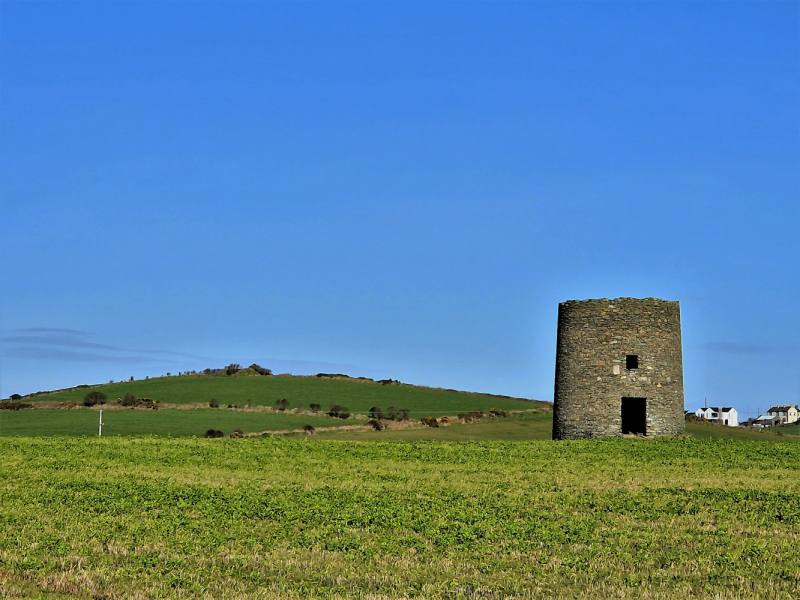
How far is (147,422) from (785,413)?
438 feet

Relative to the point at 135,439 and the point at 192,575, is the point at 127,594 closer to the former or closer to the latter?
the point at 192,575

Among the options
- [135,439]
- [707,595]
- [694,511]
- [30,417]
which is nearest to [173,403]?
[30,417]

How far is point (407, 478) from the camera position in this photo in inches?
995

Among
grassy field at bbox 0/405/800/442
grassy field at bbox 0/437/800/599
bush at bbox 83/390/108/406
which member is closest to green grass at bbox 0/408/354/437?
grassy field at bbox 0/405/800/442

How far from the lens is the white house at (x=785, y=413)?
506 feet

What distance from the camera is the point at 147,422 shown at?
166 ft

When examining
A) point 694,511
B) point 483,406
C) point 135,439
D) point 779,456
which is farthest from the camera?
point 483,406

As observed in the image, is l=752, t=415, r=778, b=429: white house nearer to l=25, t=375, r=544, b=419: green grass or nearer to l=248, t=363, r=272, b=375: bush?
l=25, t=375, r=544, b=419: green grass

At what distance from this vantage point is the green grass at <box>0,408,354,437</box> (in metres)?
46.9

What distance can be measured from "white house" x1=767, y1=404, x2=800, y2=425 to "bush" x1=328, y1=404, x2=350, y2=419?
111 metres

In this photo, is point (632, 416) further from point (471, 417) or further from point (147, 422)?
point (147, 422)

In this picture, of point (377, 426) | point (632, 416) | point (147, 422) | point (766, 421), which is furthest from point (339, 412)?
point (766, 421)

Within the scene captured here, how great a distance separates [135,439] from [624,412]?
23700mm

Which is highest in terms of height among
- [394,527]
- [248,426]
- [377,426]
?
[377,426]
